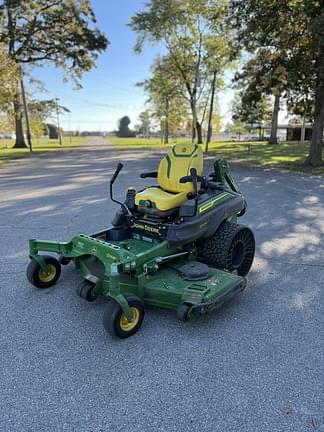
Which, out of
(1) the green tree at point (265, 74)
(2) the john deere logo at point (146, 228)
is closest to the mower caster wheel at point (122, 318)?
(2) the john deere logo at point (146, 228)

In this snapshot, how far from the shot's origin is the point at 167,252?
10.3 ft

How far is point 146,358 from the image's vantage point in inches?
94.3

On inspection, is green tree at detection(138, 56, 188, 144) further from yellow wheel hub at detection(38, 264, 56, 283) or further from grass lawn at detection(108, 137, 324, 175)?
yellow wheel hub at detection(38, 264, 56, 283)

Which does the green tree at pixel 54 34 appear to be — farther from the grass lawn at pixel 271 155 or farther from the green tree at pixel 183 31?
the grass lawn at pixel 271 155

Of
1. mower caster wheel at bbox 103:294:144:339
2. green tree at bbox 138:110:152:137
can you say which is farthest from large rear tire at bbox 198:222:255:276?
green tree at bbox 138:110:152:137

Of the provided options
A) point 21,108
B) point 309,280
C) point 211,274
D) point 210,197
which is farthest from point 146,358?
point 21,108

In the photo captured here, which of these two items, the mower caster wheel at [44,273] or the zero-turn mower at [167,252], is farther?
the mower caster wheel at [44,273]

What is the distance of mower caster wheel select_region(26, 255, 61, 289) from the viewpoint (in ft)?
10.9

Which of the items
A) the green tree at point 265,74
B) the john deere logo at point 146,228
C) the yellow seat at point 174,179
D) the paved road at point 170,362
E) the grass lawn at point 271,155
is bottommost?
the paved road at point 170,362

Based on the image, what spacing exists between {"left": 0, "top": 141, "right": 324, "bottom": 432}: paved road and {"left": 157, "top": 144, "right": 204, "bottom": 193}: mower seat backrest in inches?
50.5

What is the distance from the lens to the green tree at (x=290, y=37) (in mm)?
11828

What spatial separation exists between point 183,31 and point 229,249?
29867 millimetres

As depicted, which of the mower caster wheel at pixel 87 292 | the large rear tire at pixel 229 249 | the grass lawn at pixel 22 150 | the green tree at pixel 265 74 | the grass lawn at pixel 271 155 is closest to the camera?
the mower caster wheel at pixel 87 292

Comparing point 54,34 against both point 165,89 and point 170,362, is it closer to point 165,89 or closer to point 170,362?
point 165,89
